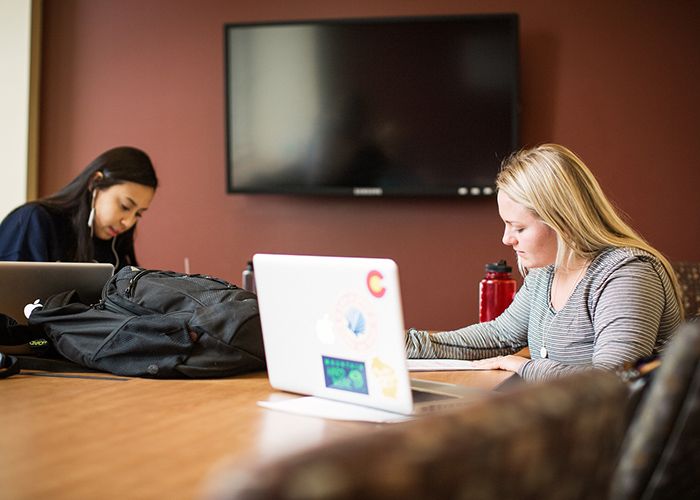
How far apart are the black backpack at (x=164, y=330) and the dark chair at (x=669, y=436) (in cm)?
112

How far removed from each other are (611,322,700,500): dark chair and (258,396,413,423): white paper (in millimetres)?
635

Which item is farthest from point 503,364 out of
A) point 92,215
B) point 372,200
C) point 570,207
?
point 372,200

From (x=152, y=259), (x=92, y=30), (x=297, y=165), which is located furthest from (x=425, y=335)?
(x=92, y=30)

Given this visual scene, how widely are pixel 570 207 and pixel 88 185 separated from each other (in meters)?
1.80

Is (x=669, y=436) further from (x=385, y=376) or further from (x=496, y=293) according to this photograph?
(x=496, y=293)

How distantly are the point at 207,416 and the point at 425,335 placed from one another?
2.60ft

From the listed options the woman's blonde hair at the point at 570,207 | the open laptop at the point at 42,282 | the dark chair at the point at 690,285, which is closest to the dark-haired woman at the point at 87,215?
the open laptop at the point at 42,282

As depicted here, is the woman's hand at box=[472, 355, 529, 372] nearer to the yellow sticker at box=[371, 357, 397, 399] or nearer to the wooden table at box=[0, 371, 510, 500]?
the wooden table at box=[0, 371, 510, 500]

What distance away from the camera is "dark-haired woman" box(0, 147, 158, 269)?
2.90 m

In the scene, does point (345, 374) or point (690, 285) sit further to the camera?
point (690, 285)

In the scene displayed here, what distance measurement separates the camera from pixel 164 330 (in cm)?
178

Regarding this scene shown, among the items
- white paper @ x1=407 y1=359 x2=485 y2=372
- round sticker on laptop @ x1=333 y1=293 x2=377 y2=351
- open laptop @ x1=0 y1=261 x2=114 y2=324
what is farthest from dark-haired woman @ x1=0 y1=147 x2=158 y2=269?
round sticker on laptop @ x1=333 y1=293 x2=377 y2=351

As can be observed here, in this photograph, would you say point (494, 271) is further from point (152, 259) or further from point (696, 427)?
point (152, 259)

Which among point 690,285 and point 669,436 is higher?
point 690,285
